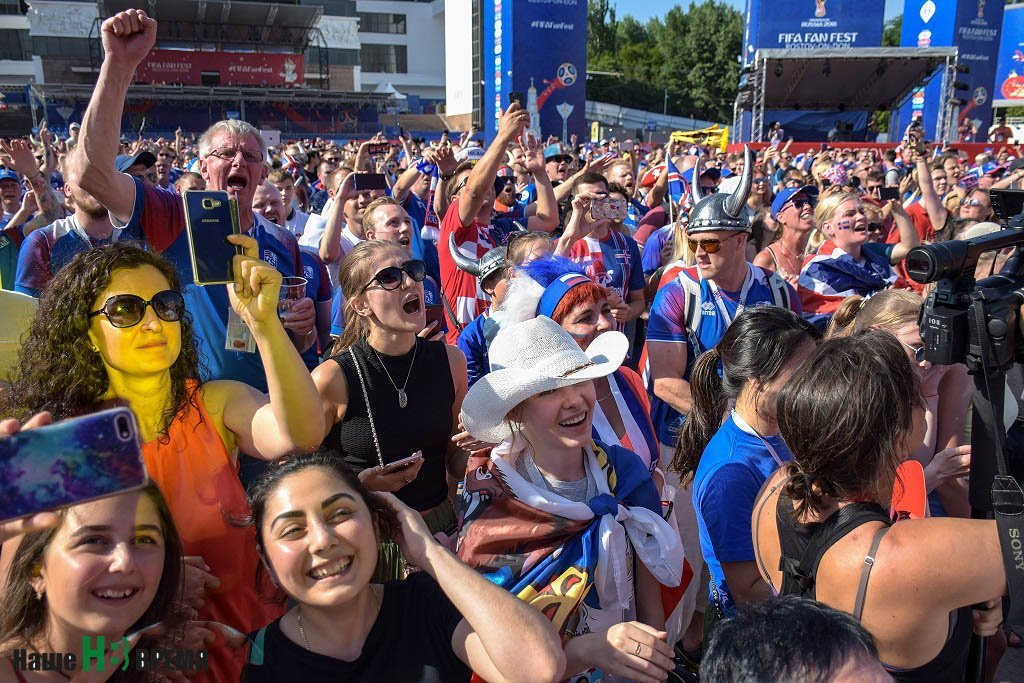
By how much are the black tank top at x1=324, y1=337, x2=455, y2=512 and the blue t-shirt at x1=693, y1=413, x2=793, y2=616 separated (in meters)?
0.96

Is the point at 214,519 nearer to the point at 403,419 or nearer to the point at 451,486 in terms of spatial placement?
the point at 403,419

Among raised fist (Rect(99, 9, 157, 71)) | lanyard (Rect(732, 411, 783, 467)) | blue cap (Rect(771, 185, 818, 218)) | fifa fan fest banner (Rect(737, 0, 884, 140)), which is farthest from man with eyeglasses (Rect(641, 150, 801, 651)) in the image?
fifa fan fest banner (Rect(737, 0, 884, 140))

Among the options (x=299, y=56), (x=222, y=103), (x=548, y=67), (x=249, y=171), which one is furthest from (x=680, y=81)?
(x=249, y=171)

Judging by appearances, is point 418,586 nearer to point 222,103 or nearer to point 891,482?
point 891,482

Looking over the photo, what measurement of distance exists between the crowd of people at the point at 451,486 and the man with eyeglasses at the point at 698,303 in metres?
0.23

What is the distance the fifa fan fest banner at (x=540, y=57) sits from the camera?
74.4 feet

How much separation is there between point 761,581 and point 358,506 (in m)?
1.18

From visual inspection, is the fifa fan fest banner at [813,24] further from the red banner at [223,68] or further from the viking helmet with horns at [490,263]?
the red banner at [223,68]

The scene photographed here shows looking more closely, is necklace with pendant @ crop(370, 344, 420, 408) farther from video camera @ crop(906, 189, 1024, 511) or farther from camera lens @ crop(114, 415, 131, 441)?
video camera @ crop(906, 189, 1024, 511)

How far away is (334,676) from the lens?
168 cm

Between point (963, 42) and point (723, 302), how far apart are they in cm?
2930

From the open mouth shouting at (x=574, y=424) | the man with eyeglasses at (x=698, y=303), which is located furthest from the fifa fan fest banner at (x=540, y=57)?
the open mouth shouting at (x=574, y=424)

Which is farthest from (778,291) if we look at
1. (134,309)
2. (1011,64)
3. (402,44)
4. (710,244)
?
(402,44)

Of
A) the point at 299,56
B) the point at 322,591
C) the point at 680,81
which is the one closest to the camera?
the point at 322,591
